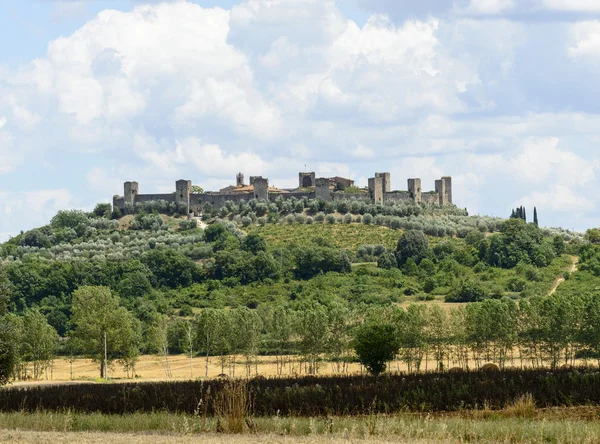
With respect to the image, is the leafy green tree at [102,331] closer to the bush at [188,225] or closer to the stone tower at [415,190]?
the bush at [188,225]

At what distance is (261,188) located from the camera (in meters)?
150

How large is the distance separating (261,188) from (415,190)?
2166 centimetres

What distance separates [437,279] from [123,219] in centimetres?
5345

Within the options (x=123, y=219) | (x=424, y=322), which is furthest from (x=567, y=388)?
(x=123, y=219)

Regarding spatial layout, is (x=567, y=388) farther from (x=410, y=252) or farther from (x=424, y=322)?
(x=410, y=252)

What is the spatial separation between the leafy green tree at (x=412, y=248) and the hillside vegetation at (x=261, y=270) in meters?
0.26

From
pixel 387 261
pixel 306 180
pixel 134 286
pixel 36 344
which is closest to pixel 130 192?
pixel 306 180

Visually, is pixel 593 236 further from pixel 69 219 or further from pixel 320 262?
pixel 69 219

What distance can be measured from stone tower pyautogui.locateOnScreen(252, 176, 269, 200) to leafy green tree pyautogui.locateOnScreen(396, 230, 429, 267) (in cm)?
3202

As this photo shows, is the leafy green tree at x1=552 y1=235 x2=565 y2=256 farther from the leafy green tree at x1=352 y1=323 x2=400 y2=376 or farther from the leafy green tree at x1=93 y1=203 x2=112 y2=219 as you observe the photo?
the leafy green tree at x1=352 y1=323 x2=400 y2=376

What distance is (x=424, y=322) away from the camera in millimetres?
71500

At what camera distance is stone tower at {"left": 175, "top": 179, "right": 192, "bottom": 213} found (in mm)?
150000

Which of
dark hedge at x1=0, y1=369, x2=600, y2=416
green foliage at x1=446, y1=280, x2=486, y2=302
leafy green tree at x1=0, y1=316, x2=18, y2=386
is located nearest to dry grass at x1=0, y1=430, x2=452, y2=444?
dark hedge at x1=0, y1=369, x2=600, y2=416

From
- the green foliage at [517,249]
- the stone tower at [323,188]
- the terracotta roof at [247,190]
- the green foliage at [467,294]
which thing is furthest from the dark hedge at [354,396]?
the terracotta roof at [247,190]
